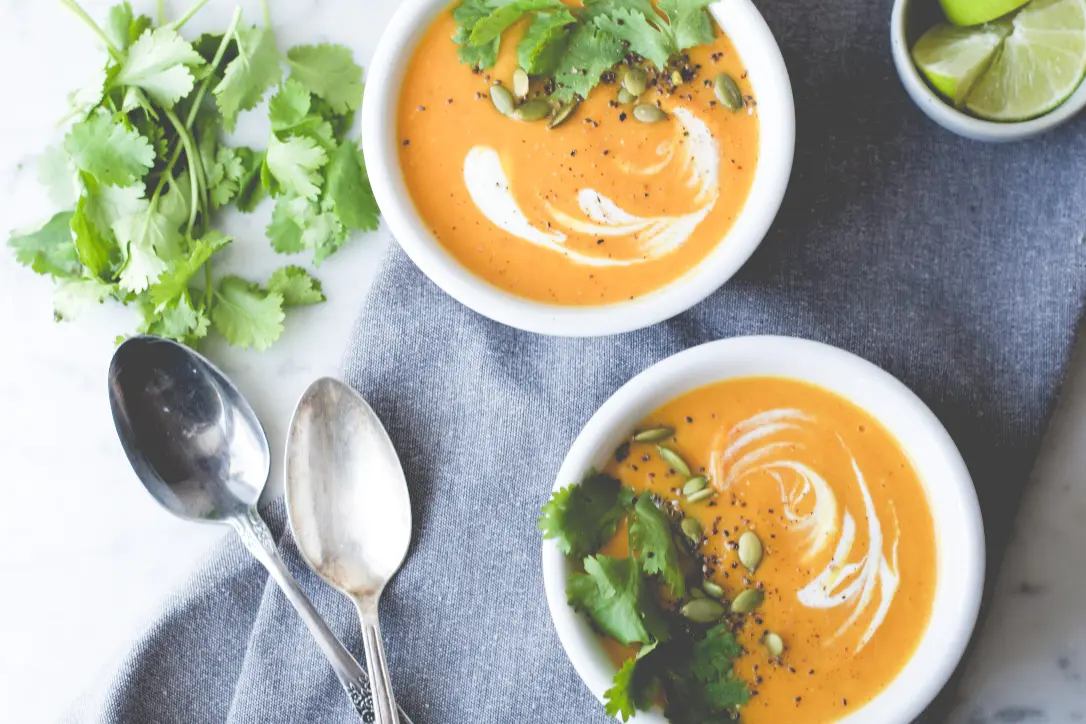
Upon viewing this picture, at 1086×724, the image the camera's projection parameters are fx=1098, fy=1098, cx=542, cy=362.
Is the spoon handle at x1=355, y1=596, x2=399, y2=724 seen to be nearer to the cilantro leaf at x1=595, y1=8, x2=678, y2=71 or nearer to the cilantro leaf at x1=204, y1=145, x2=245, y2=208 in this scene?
the cilantro leaf at x1=204, y1=145, x2=245, y2=208

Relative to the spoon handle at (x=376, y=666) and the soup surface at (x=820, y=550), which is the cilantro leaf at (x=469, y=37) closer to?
the soup surface at (x=820, y=550)

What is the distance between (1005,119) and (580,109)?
762mm

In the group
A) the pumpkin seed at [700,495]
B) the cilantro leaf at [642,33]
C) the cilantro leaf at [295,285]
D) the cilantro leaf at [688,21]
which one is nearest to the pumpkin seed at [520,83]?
the cilantro leaf at [642,33]

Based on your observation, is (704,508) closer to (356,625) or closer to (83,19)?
(356,625)

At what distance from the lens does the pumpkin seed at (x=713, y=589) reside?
1.83m

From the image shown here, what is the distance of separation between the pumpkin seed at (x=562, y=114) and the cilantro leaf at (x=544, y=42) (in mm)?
65

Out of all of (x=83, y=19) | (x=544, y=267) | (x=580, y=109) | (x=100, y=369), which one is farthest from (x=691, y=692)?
(x=83, y=19)

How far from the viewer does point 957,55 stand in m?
1.93

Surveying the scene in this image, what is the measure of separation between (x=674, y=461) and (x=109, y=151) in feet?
4.06

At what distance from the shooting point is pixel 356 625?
2133 mm

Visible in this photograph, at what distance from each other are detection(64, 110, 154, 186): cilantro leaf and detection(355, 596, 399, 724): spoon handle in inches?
37.1

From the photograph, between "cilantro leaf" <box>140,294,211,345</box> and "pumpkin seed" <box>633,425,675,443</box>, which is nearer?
"pumpkin seed" <box>633,425,675,443</box>

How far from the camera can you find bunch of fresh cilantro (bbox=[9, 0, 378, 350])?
2.12 metres

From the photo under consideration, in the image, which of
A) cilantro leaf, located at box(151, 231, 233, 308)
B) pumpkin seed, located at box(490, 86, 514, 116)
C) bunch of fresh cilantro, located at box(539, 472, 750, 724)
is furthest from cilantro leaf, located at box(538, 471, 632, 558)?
cilantro leaf, located at box(151, 231, 233, 308)
